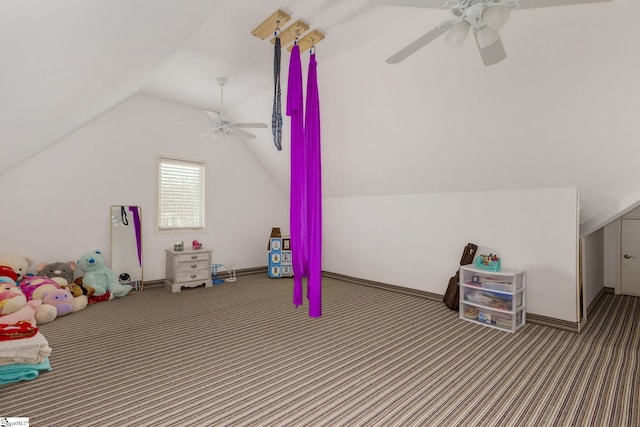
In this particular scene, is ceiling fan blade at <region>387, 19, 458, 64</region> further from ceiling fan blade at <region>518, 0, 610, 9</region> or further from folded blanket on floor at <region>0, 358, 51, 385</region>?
folded blanket on floor at <region>0, 358, 51, 385</region>

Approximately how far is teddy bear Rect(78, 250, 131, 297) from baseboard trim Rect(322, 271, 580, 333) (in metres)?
3.73

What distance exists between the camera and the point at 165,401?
2.10 m

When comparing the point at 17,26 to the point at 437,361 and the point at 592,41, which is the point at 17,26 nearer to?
the point at 437,361

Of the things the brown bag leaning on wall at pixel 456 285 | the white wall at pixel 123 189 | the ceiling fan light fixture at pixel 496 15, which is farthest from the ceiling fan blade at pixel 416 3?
the white wall at pixel 123 189

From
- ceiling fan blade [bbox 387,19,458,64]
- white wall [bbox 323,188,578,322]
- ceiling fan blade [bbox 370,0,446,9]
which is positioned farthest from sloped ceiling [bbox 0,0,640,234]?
ceiling fan blade [bbox 370,0,446,9]

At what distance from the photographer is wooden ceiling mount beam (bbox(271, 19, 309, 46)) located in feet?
9.74

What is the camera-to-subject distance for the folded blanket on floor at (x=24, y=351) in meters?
2.32

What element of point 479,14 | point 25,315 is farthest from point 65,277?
point 479,14

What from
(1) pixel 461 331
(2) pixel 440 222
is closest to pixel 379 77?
(2) pixel 440 222

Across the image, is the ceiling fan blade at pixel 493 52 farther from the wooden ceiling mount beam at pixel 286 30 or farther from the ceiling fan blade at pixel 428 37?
the wooden ceiling mount beam at pixel 286 30

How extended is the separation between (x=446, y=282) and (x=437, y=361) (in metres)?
2.11

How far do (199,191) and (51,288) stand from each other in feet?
8.91

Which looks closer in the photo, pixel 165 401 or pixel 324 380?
pixel 165 401

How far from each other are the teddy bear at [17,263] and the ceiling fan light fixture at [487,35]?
18.3 ft
